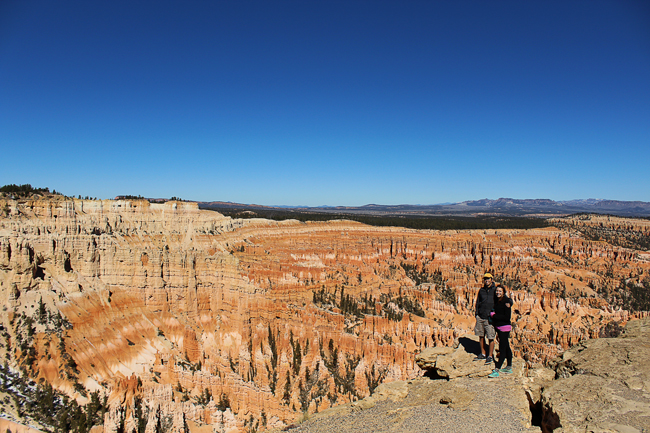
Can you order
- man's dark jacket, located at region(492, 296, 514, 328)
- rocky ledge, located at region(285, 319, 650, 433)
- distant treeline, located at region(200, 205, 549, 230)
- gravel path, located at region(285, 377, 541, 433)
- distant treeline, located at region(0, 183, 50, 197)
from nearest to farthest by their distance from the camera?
1. rocky ledge, located at region(285, 319, 650, 433)
2. gravel path, located at region(285, 377, 541, 433)
3. man's dark jacket, located at region(492, 296, 514, 328)
4. distant treeline, located at region(0, 183, 50, 197)
5. distant treeline, located at region(200, 205, 549, 230)

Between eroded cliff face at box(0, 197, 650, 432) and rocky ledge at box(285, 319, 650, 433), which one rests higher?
rocky ledge at box(285, 319, 650, 433)

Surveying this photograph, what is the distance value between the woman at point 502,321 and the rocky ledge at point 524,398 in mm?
313

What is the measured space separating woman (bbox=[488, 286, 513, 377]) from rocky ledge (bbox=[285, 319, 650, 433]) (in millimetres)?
313

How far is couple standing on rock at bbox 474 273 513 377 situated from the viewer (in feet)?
33.2

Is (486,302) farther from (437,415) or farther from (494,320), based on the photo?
(437,415)

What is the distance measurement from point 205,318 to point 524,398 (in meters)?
30.3

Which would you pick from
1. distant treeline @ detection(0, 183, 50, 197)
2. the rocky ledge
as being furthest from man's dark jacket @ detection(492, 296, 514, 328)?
distant treeline @ detection(0, 183, 50, 197)

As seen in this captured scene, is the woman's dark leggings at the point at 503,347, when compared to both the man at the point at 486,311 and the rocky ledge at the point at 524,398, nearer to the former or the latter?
the rocky ledge at the point at 524,398

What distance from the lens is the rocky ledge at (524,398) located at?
7.56m

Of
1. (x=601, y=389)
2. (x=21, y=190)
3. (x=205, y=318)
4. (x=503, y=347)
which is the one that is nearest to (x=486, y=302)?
(x=503, y=347)

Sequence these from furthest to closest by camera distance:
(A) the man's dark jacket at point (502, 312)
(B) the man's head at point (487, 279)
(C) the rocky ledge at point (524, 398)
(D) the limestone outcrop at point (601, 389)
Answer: (B) the man's head at point (487, 279)
(A) the man's dark jacket at point (502, 312)
(C) the rocky ledge at point (524, 398)
(D) the limestone outcrop at point (601, 389)

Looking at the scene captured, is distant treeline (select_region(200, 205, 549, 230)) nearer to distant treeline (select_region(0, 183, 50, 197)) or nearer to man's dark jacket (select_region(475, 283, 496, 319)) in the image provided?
distant treeline (select_region(0, 183, 50, 197))

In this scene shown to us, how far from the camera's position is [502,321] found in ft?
33.3

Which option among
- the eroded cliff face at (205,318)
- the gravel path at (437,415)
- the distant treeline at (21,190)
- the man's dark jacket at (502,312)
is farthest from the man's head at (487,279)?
the distant treeline at (21,190)
